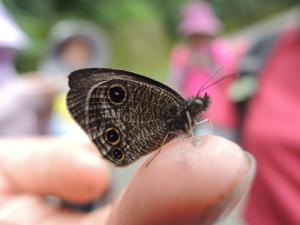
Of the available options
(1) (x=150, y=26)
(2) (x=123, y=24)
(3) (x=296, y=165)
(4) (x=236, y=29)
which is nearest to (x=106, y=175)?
(3) (x=296, y=165)

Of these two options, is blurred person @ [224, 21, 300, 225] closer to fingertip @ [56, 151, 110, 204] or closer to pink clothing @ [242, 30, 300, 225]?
pink clothing @ [242, 30, 300, 225]

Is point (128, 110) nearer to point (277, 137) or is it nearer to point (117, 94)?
point (117, 94)

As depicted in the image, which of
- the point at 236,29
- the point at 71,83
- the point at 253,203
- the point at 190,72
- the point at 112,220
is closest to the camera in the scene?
the point at 112,220

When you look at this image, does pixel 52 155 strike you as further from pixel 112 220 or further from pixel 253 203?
pixel 253 203

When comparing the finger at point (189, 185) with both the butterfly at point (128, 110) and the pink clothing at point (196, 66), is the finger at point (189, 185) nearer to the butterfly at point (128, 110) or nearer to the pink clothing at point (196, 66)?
the butterfly at point (128, 110)

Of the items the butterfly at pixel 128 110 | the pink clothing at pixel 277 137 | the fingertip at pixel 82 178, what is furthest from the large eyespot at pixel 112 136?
the pink clothing at pixel 277 137

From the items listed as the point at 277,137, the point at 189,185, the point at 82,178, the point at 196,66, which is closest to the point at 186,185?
the point at 189,185

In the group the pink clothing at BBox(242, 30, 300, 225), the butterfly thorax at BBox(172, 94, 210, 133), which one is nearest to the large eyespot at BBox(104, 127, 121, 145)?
the butterfly thorax at BBox(172, 94, 210, 133)
